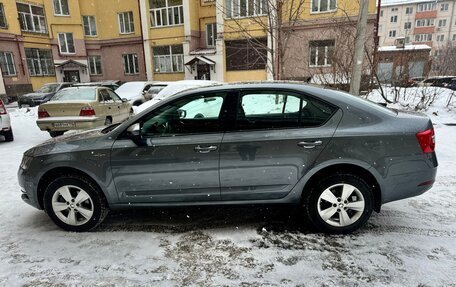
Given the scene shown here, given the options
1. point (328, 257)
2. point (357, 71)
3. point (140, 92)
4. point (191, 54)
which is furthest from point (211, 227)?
point (191, 54)

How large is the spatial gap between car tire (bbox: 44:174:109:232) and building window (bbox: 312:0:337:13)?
71.3ft

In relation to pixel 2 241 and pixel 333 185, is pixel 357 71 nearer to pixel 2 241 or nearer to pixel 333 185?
pixel 333 185

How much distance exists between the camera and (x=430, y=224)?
3.56m

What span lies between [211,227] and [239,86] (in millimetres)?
1672

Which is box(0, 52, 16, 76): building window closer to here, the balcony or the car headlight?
the car headlight

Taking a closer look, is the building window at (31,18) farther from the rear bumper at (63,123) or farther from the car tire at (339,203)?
the car tire at (339,203)

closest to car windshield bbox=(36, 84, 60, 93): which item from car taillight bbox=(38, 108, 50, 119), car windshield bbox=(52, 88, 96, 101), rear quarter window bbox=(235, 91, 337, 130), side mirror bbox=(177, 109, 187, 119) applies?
car windshield bbox=(52, 88, 96, 101)

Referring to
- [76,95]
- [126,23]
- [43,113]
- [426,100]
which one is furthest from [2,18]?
[426,100]

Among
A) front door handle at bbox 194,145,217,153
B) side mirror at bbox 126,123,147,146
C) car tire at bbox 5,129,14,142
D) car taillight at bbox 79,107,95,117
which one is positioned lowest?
car tire at bbox 5,129,14,142

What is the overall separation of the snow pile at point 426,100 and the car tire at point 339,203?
7.88 m

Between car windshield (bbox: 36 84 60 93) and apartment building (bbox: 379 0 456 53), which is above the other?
apartment building (bbox: 379 0 456 53)

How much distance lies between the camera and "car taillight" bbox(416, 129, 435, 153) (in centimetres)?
318

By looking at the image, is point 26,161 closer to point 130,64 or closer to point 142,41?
point 142,41

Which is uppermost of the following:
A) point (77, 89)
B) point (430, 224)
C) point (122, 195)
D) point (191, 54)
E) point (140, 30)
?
point (140, 30)
